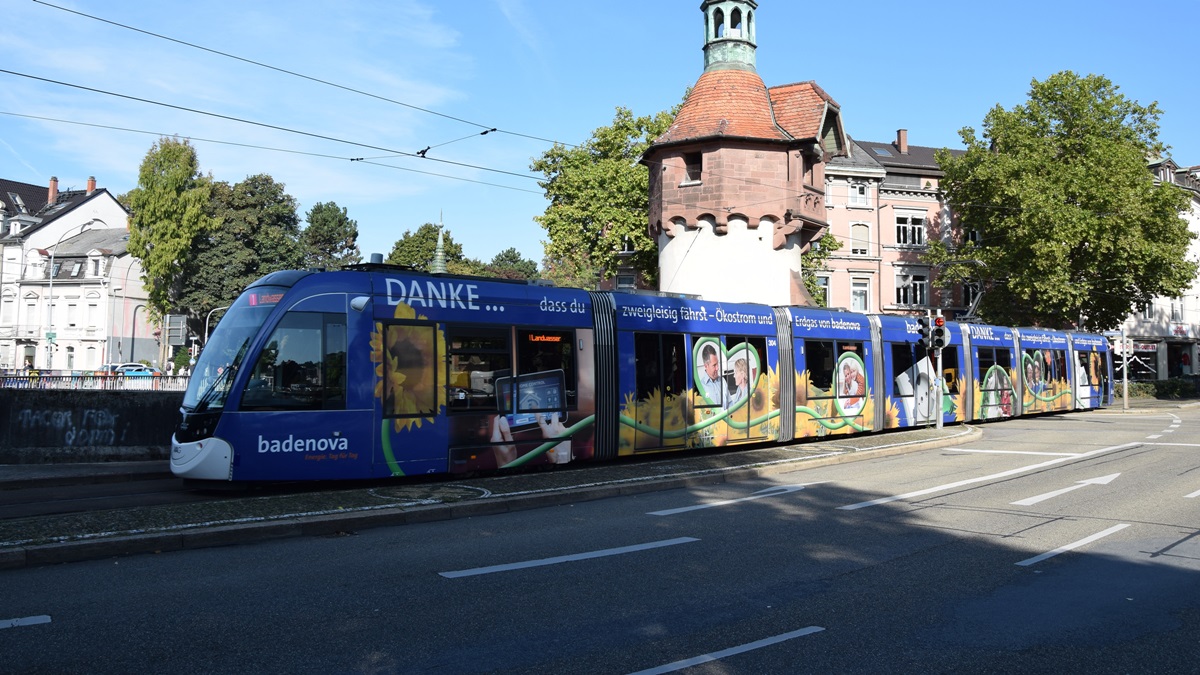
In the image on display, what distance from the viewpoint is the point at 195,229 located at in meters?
58.8

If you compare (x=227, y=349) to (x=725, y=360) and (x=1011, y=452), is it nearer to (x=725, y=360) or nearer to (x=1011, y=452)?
(x=725, y=360)

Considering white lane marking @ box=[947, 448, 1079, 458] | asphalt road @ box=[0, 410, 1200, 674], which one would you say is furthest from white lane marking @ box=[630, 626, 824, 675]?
white lane marking @ box=[947, 448, 1079, 458]

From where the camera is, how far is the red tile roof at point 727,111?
27.6m

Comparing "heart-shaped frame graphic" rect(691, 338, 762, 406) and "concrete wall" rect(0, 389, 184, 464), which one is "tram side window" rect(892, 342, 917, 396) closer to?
"heart-shaped frame graphic" rect(691, 338, 762, 406)

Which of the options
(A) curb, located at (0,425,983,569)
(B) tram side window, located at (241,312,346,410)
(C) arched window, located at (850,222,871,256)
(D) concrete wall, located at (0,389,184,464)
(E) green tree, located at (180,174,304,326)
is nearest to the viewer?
(A) curb, located at (0,425,983,569)

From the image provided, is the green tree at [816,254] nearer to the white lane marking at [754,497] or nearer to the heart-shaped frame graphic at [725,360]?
the heart-shaped frame graphic at [725,360]

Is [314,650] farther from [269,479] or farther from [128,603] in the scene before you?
[269,479]

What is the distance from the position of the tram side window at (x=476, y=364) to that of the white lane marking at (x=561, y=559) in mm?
4913

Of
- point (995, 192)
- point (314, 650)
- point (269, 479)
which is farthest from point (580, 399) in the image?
point (995, 192)

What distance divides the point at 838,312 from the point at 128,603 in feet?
57.4

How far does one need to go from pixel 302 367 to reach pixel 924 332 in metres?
16.5

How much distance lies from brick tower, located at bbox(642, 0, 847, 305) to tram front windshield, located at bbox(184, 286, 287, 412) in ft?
59.1

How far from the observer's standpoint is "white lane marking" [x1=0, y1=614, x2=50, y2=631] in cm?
586

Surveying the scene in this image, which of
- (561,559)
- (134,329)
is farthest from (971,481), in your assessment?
(134,329)
